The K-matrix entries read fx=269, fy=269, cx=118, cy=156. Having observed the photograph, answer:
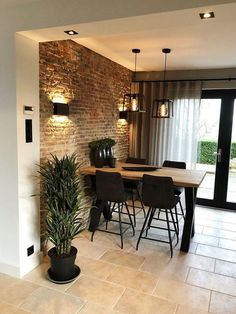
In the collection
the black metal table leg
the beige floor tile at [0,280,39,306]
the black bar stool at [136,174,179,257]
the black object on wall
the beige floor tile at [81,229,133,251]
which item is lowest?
the beige floor tile at [0,280,39,306]

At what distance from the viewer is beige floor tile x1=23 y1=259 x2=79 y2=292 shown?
103 inches

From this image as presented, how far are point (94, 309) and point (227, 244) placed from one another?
219 cm

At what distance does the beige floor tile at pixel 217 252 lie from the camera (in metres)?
3.30

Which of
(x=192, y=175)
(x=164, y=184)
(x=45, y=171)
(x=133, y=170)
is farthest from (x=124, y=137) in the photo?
(x=45, y=171)

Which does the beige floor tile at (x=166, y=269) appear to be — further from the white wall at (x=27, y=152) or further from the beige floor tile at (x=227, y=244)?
the white wall at (x=27, y=152)

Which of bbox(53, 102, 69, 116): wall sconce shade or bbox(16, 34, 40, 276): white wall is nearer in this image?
bbox(16, 34, 40, 276): white wall

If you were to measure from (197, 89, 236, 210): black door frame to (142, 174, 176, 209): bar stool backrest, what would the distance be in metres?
2.44

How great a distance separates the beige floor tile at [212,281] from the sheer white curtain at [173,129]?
2.58m

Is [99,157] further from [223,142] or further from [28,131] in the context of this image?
[223,142]

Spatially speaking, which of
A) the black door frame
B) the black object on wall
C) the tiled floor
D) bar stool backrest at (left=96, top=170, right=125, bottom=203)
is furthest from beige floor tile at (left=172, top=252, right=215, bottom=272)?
the black door frame

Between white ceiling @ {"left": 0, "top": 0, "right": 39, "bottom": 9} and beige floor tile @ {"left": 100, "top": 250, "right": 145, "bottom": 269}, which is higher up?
white ceiling @ {"left": 0, "top": 0, "right": 39, "bottom": 9}

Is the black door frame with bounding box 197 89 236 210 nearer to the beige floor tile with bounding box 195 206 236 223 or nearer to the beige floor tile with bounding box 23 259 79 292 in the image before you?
the beige floor tile with bounding box 195 206 236 223

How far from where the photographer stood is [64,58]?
3354mm

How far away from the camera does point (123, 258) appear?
3.21 meters
